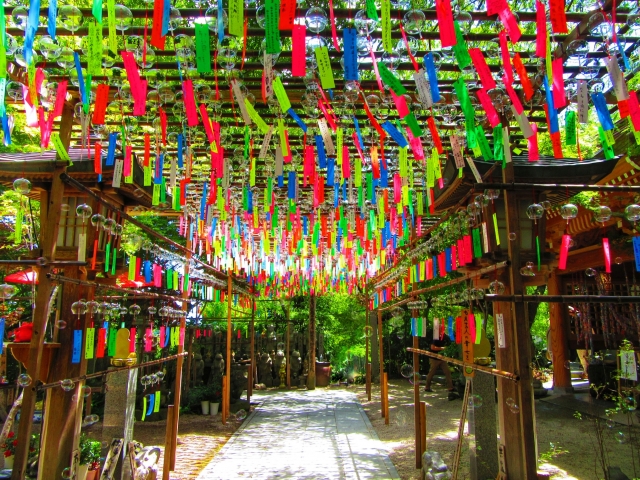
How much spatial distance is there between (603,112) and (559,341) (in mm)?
10105

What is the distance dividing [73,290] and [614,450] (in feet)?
25.9

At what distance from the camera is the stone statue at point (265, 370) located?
52.2ft

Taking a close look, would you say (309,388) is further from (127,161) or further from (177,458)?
(127,161)

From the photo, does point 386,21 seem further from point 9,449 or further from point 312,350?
point 312,350

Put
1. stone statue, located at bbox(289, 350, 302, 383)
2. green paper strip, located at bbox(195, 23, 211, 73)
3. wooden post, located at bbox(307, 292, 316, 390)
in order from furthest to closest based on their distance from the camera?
stone statue, located at bbox(289, 350, 302, 383) < wooden post, located at bbox(307, 292, 316, 390) < green paper strip, located at bbox(195, 23, 211, 73)

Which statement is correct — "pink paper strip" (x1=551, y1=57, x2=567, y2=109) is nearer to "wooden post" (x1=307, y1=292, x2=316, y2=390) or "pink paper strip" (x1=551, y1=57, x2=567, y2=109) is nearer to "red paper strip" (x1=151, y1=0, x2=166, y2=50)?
"red paper strip" (x1=151, y1=0, x2=166, y2=50)

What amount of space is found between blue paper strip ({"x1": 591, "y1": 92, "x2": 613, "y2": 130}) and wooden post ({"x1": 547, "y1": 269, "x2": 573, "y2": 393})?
Answer: 9091 millimetres

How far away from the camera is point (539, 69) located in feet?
11.9

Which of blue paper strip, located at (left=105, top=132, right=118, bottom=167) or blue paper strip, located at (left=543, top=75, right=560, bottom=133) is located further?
blue paper strip, located at (left=105, top=132, right=118, bottom=167)

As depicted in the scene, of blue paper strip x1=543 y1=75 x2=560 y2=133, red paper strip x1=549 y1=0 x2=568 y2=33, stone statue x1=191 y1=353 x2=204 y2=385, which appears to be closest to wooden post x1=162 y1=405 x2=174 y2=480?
blue paper strip x1=543 y1=75 x2=560 y2=133

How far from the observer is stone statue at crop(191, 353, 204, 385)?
38.4 ft

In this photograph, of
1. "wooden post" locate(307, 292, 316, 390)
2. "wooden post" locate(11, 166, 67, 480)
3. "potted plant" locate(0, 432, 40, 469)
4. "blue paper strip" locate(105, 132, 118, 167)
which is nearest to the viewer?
"wooden post" locate(11, 166, 67, 480)

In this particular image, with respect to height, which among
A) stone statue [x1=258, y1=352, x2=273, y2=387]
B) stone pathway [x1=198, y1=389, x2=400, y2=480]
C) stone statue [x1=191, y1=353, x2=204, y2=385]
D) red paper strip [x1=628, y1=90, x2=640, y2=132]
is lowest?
stone pathway [x1=198, y1=389, x2=400, y2=480]

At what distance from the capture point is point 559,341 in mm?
11727
